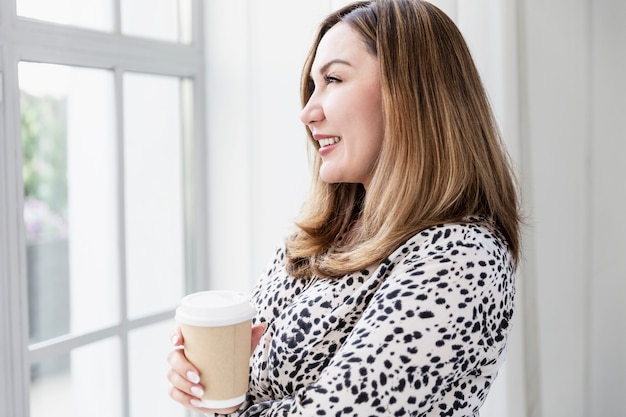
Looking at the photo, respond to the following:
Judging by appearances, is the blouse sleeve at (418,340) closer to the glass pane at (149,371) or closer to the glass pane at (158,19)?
the glass pane at (149,371)

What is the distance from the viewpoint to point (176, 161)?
1937mm

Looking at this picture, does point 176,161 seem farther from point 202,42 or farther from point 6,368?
point 6,368

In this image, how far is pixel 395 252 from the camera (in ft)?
3.31

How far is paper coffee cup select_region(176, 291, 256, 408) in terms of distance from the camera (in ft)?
3.02

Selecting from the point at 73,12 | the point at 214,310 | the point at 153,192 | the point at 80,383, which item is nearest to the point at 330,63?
the point at 214,310

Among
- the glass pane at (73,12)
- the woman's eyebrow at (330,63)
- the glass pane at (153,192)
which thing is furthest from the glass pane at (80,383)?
the woman's eyebrow at (330,63)

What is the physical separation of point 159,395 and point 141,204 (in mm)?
554

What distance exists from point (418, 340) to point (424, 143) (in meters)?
0.36

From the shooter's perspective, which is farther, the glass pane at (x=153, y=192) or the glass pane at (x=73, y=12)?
the glass pane at (x=153, y=192)

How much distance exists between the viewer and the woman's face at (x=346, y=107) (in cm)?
114

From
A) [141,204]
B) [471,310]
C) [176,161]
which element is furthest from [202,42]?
[471,310]

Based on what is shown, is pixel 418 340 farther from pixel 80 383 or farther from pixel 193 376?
pixel 80 383

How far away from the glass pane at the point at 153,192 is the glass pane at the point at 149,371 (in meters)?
0.07

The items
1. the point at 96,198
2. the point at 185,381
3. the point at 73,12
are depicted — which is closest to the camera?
the point at 185,381
